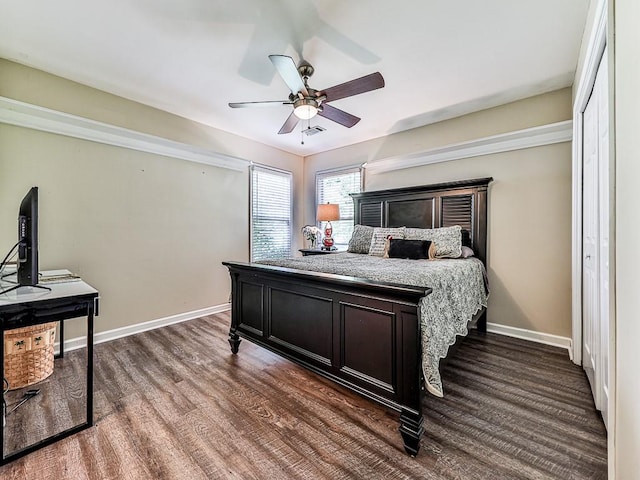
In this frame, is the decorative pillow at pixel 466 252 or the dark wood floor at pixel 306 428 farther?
the decorative pillow at pixel 466 252

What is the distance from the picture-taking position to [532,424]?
5.54 ft

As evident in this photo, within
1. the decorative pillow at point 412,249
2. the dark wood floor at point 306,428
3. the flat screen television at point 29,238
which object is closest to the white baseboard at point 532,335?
the dark wood floor at point 306,428

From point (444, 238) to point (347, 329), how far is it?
1883 mm

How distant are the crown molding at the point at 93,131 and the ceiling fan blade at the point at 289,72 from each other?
2.03m

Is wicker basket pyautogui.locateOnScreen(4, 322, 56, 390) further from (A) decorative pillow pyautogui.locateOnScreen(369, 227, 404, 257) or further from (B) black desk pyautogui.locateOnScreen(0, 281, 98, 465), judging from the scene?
(A) decorative pillow pyautogui.locateOnScreen(369, 227, 404, 257)

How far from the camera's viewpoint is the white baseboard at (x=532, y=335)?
2816 millimetres

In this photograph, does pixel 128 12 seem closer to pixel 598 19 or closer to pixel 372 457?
pixel 598 19

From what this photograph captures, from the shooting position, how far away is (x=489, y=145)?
10.7ft

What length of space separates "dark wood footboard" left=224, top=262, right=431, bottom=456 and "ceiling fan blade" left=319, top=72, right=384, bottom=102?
1.45m

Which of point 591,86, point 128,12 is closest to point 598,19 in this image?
point 591,86

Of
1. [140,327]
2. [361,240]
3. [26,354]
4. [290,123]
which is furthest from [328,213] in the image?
[26,354]

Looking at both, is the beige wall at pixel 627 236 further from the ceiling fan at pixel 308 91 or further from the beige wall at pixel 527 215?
the beige wall at pixel 527 215

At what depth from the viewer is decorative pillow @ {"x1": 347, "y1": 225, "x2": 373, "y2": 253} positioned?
365 cm

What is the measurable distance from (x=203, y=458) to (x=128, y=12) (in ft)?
9.26
